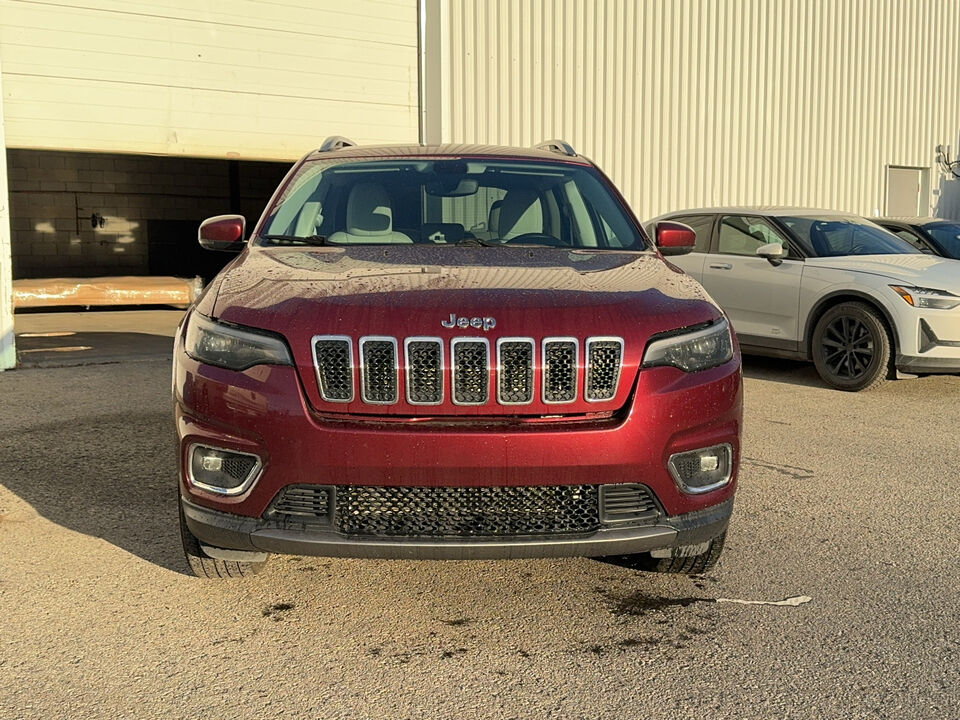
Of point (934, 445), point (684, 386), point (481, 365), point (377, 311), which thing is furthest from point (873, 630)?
point (934, 445)

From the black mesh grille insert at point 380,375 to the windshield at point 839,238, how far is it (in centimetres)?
628

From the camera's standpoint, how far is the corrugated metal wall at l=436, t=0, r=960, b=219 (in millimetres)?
11523

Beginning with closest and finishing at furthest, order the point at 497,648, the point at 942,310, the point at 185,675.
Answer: the point at 185,675, the point at 497,648, the point at 942,310

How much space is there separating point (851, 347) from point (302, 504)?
607 cm

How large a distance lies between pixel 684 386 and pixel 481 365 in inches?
25.5

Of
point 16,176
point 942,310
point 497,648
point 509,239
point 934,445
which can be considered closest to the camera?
point 497,648

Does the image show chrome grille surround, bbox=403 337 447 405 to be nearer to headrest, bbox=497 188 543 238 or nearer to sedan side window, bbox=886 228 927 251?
headrest, bbox=497 188 543 238

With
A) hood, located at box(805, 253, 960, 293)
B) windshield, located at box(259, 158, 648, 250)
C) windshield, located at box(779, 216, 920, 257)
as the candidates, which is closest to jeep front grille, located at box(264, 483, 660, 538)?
windshield, located at box(259, 158, 648, 250)

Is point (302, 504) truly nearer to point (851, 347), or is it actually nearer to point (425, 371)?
point (425, 371)

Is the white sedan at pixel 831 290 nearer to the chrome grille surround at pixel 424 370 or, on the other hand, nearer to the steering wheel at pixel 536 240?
the steering wheel at pixel 536 240

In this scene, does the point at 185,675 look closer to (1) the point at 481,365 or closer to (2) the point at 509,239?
(1) the point at 481,365

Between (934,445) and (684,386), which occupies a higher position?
(684,386)

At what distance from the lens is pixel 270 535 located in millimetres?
2943

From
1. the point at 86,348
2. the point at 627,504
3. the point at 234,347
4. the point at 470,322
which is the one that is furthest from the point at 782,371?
the point at 86,348
